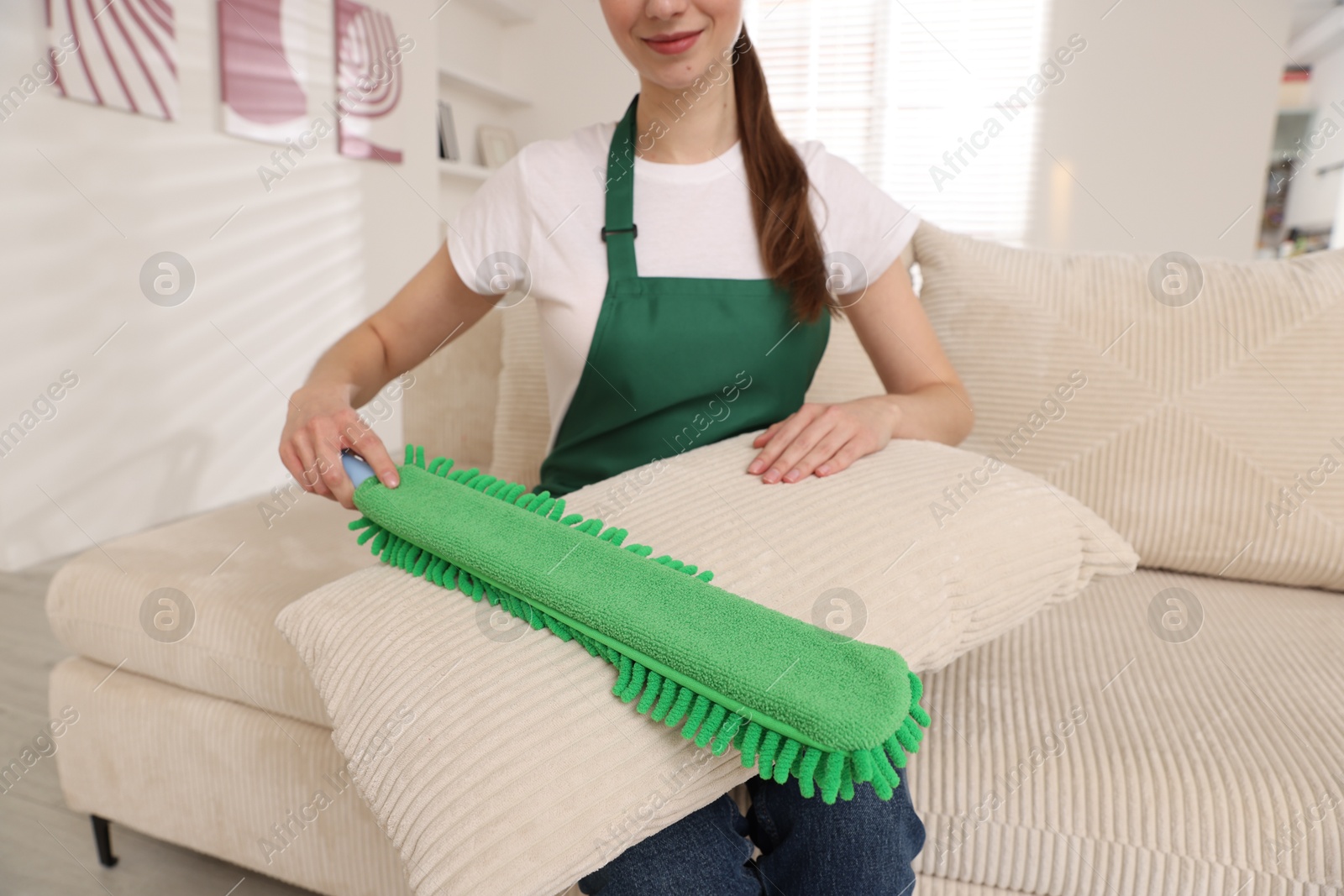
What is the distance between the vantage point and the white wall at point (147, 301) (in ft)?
7.59

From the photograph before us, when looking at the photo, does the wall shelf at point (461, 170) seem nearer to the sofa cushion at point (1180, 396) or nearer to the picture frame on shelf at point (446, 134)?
the picture frame on shelf at point (446, 134)

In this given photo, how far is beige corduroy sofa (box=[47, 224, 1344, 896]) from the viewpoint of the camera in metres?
0.73

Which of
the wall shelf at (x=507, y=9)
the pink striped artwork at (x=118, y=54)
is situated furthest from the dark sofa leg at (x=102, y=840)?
the wall shelf at (x=507, y=9)

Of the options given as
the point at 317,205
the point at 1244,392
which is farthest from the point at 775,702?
the point at 317,205

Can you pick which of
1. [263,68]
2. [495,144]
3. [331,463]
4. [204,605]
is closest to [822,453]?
[331,463]

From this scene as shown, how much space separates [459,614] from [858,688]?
298 millimetres

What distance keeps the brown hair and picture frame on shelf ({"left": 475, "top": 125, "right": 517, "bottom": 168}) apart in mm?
3920

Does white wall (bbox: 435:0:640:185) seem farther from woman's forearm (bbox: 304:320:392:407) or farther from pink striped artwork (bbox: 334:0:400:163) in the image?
woman's forearm (bbox: 304:320:392:407)

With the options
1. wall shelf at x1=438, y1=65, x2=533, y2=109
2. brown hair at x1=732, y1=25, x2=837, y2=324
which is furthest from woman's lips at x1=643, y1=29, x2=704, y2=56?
wall shelf at x1=438, y1=65, x2=533, y2=109

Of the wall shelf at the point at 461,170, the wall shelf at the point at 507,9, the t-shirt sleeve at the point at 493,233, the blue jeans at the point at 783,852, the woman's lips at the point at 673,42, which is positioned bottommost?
the blue jeans at the point at 783,852

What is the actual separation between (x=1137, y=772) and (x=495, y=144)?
15.4 feet

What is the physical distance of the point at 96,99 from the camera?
96.5 inches

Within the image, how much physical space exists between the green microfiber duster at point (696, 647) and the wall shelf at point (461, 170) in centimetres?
384

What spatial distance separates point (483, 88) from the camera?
14.6 ft
